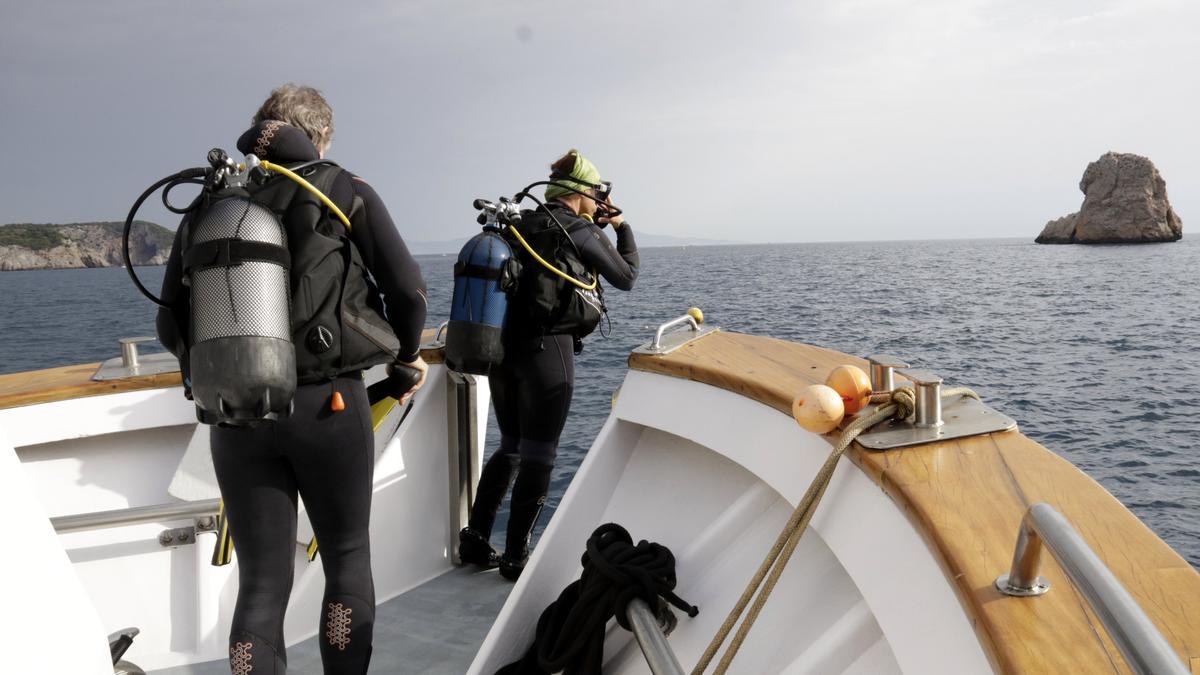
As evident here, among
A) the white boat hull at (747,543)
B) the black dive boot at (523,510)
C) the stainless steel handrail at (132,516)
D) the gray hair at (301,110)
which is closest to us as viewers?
the white boat hull at (747,543)

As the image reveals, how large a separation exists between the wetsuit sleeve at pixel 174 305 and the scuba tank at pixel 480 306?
1039 mm

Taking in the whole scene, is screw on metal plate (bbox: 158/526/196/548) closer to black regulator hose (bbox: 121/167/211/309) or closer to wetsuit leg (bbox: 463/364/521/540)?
wetsuit leg (bbox: 463/364/521/540)

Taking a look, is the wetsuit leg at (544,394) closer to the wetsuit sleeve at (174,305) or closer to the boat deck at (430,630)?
the boat deck at (430,630)

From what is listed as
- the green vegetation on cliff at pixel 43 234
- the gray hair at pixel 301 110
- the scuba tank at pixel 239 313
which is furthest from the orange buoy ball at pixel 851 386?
the green vegetation on cliff at pixel 43 234

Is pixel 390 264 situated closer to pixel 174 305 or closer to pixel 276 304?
pixel 276 304

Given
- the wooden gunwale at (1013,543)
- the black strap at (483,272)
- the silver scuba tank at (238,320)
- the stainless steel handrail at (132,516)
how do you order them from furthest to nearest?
1. the black strap at (483,272)
2. the stainless steel handrail at (132,516)
3. the silver scuba tank at (238,320)
4. the wooden gunwale at (1013,543)

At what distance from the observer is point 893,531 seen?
4.50 ft

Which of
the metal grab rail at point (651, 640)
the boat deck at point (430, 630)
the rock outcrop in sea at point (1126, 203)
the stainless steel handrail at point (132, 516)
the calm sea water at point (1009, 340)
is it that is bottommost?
the calm sea water at point (1009, 340)

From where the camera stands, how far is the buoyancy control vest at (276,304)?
159 cm

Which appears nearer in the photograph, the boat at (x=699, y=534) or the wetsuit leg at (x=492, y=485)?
the boat at (x=699, y=534)

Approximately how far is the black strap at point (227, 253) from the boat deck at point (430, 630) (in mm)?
1613

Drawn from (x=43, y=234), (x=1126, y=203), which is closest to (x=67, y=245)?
(x=43, y=234)

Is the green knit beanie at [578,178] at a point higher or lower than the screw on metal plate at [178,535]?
higher

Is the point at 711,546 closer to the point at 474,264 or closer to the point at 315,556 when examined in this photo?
the point at 474,264
